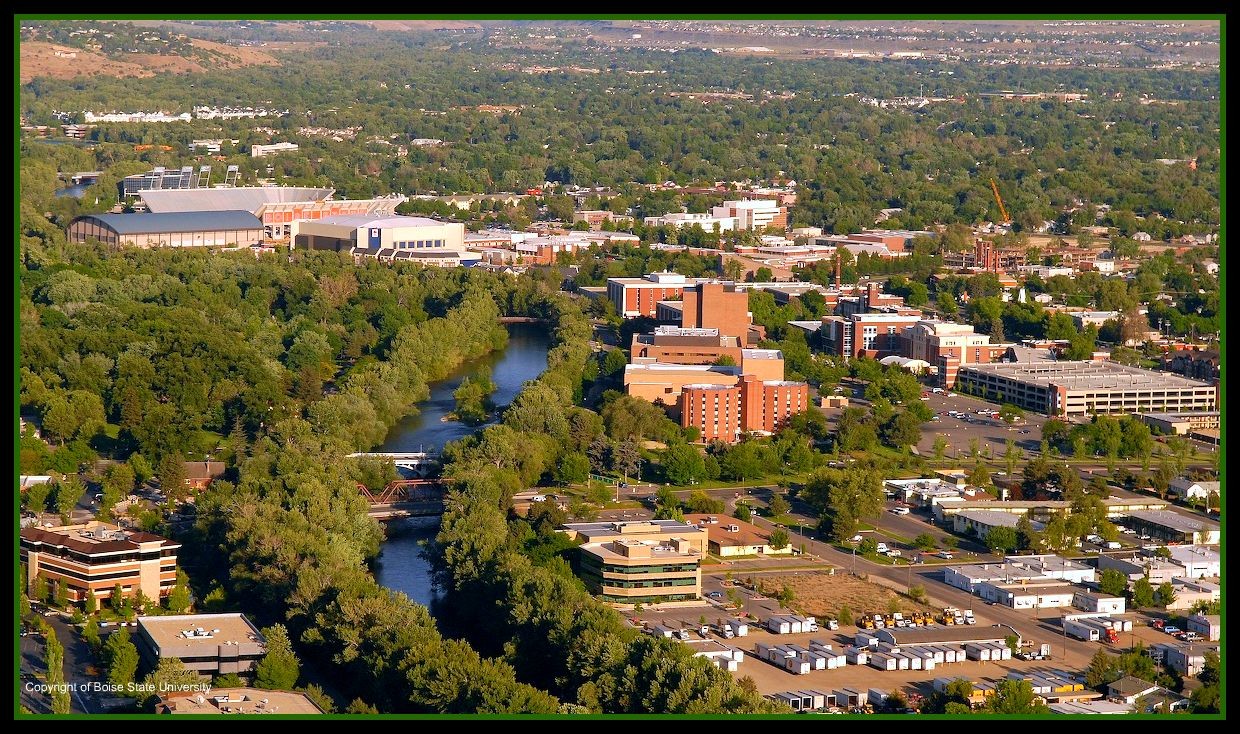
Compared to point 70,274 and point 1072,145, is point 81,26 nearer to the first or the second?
point 1072,145

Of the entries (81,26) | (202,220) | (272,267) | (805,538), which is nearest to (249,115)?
(81,26)

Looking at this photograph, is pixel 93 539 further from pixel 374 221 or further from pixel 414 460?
pixel 374 221

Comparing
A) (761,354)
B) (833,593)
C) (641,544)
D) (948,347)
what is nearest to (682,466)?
(641,544)

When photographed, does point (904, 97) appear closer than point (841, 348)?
No

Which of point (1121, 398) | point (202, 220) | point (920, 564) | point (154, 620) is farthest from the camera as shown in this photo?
point (202, 220)

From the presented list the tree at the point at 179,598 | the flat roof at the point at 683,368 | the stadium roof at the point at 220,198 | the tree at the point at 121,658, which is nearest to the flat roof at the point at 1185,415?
the flat roof at the point at 683,368

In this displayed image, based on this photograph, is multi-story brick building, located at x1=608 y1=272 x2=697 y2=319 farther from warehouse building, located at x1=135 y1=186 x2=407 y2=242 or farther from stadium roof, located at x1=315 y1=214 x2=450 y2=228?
warehouse building, located at x1=135 y1=186 x2=407 y2=242

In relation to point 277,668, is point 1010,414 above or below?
below
